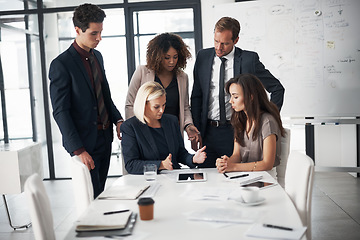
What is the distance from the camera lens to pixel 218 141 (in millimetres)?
3123

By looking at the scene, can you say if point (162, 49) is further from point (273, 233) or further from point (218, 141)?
point (273, 233)

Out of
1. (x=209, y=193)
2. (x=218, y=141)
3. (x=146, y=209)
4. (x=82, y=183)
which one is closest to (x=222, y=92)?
(x=218, y=141)

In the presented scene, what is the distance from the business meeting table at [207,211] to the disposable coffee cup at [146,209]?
0.07 feet

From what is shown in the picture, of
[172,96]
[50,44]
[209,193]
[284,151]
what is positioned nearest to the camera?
[209,193]

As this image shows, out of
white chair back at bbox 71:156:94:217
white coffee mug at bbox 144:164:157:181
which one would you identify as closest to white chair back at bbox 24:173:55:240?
white chair back at bbox 71:156:94:217

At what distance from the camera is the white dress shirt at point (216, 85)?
311 cm

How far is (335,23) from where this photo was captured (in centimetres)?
451

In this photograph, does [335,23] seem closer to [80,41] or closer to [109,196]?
[80,41]

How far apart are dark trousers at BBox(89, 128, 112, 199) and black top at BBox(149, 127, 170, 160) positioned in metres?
0.34

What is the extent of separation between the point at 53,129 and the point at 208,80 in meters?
3.17

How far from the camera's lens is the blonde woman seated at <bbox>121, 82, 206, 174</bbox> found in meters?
2.48

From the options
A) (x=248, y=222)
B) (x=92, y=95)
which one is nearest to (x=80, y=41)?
(x=92, y=95)

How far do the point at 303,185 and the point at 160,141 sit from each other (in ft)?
3.49

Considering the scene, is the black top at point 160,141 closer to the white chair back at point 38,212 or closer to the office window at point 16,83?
the white chair back at point 38,212
